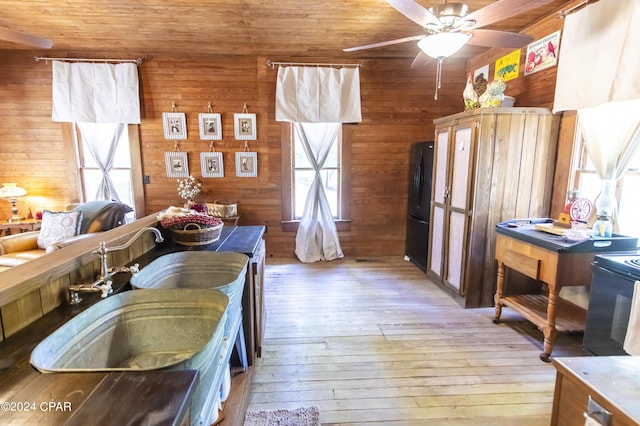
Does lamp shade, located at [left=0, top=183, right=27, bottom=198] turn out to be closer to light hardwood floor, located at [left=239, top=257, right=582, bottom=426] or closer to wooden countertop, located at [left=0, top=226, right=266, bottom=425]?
light hardwood floor, located at [left=239, top=257, right=582, bottom=426]

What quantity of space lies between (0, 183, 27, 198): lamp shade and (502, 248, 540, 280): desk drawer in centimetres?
563

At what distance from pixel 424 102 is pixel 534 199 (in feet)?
6.77

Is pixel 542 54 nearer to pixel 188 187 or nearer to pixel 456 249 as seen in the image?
pixel 456 249

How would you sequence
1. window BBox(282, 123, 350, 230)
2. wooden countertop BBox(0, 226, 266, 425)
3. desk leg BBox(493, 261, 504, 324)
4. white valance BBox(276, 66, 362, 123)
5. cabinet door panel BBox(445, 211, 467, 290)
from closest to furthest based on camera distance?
wooden countertop BBox(0, 226, 266, 425), desk leg BBox(493, 261, 504, 324), cabinet door panel BBox(445, 211, 467, 290), white valance BBox(276, 66, 362, 123), window BBox(282, 123, 350, 230)

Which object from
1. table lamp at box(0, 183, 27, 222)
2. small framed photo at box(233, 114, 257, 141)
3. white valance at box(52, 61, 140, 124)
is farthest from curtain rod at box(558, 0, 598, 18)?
table lamp at box(0, 183, 27, 222)

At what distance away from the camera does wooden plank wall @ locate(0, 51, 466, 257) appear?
413 cm

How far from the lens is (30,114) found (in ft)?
13.6

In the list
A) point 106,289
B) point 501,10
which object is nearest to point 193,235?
point 106,289

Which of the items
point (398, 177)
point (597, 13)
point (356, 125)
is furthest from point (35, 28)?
point (597, 13)

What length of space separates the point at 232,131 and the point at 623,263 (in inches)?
161

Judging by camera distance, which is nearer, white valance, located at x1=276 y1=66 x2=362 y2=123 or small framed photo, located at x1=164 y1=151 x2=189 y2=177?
white valance, located at x1=276 y1=66 x2=362 y2=123

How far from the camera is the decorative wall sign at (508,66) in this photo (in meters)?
3.37

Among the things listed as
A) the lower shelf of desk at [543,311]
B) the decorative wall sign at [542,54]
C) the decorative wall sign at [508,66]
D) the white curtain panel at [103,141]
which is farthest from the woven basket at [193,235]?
the decorative wall sign at [508,66]

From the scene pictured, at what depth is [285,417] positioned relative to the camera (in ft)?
5.68
